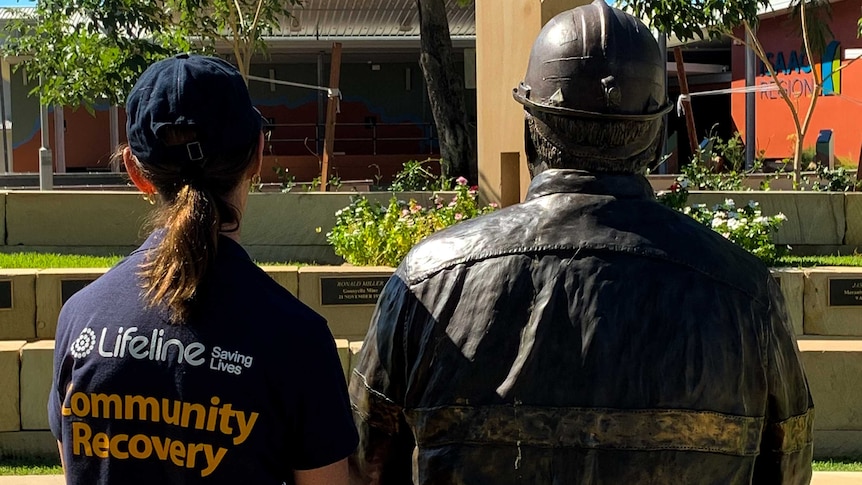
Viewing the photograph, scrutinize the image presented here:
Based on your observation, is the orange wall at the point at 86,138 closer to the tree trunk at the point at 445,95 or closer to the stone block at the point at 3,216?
the tree trunk at the point at 445,95

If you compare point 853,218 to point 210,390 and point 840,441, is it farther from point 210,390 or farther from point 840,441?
point 210,390

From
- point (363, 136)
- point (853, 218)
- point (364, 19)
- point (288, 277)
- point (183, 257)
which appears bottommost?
point (288, 277)

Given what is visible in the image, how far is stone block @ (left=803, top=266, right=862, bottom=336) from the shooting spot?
6898 mm

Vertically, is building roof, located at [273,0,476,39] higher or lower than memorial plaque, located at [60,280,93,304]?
higher

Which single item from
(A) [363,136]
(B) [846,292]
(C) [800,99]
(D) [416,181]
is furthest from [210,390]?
(A) [363,136]

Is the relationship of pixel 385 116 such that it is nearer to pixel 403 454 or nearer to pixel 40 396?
pixel 40 396

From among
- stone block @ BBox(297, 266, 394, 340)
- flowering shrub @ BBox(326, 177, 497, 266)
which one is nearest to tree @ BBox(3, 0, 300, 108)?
flowering shrub @ BBox(326, 177, 497, 266)

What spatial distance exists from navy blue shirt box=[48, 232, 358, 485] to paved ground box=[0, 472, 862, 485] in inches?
149

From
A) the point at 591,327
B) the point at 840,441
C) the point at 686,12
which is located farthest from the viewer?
the point at 686,12

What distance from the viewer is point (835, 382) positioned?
6.12 m

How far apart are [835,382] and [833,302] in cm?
98

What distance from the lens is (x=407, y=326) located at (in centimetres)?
190

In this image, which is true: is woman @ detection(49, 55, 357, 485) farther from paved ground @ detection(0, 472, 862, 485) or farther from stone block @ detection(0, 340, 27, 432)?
stone block @ detection(0, 340, 27, 432)

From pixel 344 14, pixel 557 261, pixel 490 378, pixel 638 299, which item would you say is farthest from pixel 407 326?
pixel 344 14
